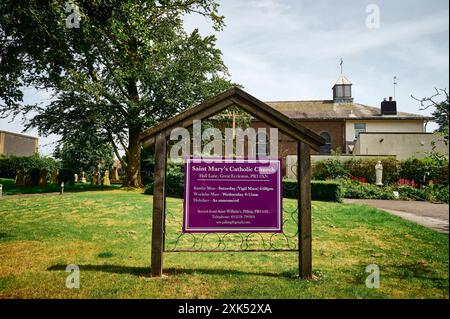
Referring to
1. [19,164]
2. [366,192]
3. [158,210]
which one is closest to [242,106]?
[158,210]

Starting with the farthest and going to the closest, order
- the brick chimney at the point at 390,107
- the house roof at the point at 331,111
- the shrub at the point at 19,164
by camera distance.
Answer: the brick chimney at the point at 390,107 → the house roof at the point at 331,111 → the shrub at the point at 19,164

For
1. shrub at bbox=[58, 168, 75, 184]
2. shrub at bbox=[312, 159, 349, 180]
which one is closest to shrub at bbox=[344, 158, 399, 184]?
shrub at bbox=[312, 159, 349, 180]

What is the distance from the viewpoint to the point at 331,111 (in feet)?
126

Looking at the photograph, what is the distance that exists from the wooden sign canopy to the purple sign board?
42 centimetres

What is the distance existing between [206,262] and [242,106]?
3235 millimetres

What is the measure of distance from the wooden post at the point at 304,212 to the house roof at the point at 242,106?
23 cm

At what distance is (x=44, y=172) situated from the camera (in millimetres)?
26281

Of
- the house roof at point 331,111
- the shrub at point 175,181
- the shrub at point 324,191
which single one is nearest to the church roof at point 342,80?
the house roof at point 331,111

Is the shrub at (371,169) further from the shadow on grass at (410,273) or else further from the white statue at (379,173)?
the shadow on grass at (410,273)

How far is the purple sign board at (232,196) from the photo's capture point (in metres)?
5.41

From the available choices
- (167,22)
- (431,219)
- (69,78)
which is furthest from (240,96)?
(167,22)

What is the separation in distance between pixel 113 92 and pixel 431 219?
72.5 ft

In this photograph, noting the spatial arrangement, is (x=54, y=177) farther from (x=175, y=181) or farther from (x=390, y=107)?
(x=390, y=107)
